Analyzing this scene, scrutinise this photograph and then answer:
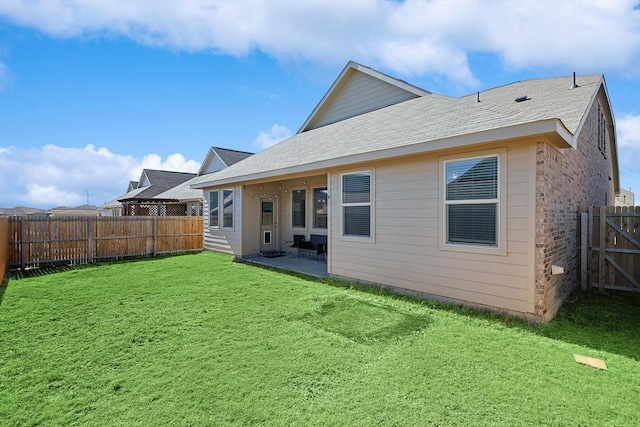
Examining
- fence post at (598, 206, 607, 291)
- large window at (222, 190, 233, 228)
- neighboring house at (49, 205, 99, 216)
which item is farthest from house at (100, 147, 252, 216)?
fence post at (598, 206, 607, 291)

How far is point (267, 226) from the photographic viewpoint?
37.3ft

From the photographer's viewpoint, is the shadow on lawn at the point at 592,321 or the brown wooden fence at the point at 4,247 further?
the brown wooden fence at the point at 4,247

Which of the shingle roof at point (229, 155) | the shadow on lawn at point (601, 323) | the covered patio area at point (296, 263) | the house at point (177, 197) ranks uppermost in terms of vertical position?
the shingle roof at point (229, 155)

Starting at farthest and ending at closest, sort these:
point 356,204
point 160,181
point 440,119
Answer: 1. point 160,181
2. point 356,204
3. point 440,119

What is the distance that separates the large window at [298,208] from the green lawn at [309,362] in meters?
5.25

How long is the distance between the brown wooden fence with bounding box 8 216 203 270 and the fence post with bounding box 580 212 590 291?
12765mm

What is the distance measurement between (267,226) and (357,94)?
20.5 ft

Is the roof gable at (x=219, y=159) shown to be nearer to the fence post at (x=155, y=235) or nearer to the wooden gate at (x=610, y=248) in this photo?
the fence post at (x=155, y=235)

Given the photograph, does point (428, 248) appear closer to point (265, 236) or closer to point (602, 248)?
point (602, 248)

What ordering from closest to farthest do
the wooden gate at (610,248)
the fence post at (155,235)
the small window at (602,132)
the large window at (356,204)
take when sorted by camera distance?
the wooden gate at (610,248)
the large window at (356,204)
the small window at (602,132)
the fence post at (155,235)

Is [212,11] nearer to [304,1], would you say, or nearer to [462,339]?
[304,1]

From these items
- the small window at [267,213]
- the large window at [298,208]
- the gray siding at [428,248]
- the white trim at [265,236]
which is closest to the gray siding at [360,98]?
the large window at [298,208]

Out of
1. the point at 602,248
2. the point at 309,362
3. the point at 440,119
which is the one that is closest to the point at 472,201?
the point at 440,119

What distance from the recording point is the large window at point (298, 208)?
10898mm
